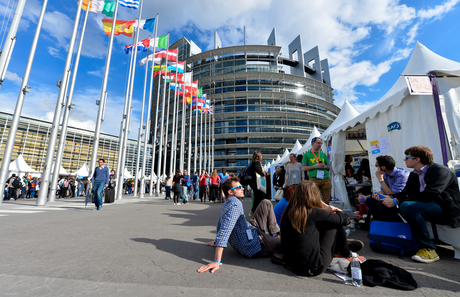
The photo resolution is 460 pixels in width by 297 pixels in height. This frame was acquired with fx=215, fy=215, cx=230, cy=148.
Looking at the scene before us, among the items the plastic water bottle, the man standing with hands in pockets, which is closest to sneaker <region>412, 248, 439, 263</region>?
the plastic water bottle

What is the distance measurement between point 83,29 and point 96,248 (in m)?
13.4

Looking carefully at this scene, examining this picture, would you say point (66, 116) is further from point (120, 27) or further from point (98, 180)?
point (120, 27)

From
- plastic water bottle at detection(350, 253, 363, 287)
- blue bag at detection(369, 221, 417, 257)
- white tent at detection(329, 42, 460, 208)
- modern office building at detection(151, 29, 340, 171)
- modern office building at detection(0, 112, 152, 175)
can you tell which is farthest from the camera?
modern office building at detection(151, 29, 340, 171)

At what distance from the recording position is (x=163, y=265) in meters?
2.66

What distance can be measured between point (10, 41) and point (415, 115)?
45.3 ft

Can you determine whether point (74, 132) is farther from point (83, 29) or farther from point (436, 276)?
point (436, 276)

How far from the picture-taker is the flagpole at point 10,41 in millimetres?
8445

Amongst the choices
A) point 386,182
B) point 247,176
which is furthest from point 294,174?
point 386,182

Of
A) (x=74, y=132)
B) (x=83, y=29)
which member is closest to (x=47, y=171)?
(x=83, y=29)

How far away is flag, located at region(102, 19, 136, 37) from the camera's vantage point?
14133 millimetres

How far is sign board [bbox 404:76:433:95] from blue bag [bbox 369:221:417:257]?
2437 millimetres

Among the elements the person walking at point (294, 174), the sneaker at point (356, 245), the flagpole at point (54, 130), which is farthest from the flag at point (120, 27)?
the sneaker at point (356, 245)

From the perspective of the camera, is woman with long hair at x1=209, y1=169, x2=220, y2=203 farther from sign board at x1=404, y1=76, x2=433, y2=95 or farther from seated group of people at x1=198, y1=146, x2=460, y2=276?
sign board at x1=404, y1=76, x2=433, y2=95

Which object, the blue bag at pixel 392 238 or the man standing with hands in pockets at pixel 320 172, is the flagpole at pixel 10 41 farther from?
the blue bag at pixel 392 238
